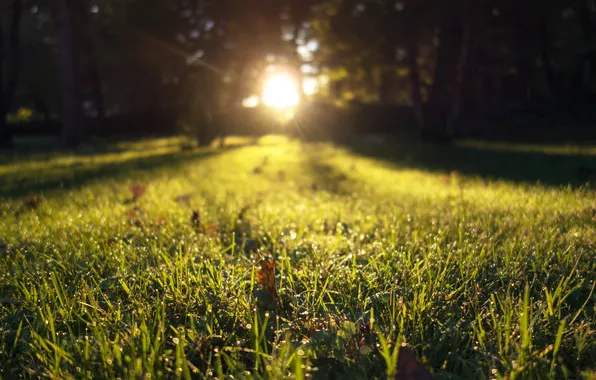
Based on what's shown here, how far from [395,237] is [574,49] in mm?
36051

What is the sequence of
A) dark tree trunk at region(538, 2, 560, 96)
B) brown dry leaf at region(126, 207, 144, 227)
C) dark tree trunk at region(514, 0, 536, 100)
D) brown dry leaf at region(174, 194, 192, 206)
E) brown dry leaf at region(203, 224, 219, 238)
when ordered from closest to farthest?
brown dry leaf at region(203, 224, 219, 238) < brown dry leaf at region(126, 207, 144, 227) < brown dry leaf at region(174, 194, 192, 206) < dark tree trunk at region(514, 0, 536, 100) < dark tree trunk at region(538, 2, 560, 96)

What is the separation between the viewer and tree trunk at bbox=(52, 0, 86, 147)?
48.0ft

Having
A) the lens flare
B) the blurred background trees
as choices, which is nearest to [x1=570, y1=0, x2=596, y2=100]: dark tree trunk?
the blurred background trees

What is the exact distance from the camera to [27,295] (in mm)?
1760

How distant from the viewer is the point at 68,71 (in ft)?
48.5

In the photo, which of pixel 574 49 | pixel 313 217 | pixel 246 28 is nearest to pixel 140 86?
pixel 246 28

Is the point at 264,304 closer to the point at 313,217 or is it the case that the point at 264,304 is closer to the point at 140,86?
the point at 313,217

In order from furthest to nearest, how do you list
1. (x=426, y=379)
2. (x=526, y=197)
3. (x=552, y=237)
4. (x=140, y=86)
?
(x=140, y=86)
(x=526, y=197)
(x=552, y=237)
(x=426, y=379)

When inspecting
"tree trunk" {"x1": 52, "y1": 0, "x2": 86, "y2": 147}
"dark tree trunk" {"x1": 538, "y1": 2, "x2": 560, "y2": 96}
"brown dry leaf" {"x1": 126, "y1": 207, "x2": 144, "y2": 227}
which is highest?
"dark tree trunk" {"x1": 538, "y1": 2, "x2": 560, "y2": 96}

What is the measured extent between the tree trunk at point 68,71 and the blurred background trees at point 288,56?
4 cm

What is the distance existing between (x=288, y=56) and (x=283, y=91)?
155 inches

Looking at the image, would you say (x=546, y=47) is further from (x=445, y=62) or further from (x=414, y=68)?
(x=445, y=62)

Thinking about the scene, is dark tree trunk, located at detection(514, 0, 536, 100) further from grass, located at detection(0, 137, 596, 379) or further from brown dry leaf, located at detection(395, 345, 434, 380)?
brown dry leaf, located at detection(395, 345, 434, 380)

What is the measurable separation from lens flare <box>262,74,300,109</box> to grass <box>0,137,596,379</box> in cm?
2201
